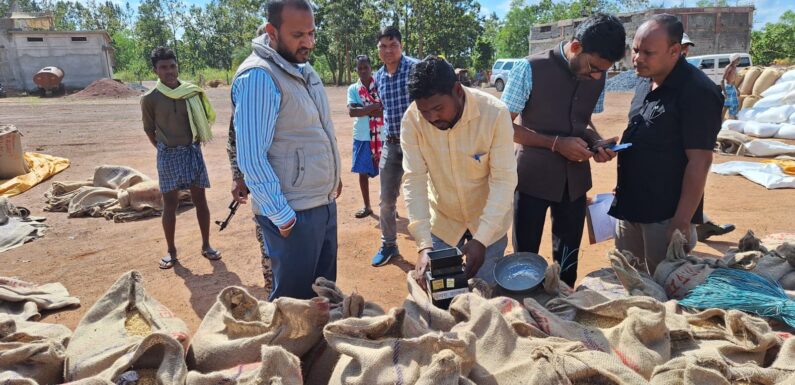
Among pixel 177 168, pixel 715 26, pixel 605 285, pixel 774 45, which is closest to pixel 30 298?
pixel 177 168

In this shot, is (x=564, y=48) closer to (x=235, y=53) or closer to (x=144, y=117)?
(x=144, y=117)

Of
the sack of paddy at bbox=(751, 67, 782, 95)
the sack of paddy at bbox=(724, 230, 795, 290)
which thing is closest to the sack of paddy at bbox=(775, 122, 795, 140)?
the sack of paddy at bbox=(751, 67, 782, 95)

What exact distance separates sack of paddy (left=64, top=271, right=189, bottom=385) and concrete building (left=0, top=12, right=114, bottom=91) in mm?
33312

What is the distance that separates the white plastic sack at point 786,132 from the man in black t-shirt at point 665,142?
8724 mm

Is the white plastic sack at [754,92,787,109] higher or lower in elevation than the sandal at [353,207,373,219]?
higher

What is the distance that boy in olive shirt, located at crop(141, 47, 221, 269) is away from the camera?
4.31 metres

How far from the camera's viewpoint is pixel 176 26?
154 ft

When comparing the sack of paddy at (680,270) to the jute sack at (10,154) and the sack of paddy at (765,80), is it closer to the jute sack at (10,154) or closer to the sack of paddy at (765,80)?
the jute sack at (10,154)

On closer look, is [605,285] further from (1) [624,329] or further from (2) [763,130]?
(2) [763,130]

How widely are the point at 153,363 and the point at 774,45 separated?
40.1 metres

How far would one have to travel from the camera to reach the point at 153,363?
159cm

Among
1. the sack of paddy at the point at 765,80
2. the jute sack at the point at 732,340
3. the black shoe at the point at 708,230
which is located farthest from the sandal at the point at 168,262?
the sack of paddy at the point at 765,80

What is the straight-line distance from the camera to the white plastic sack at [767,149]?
7.98 metres

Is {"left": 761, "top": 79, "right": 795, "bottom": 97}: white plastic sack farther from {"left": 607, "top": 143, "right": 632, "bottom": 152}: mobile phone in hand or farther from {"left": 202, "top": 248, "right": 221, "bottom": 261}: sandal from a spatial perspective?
{"left": 202, "top": 248, "right": 221, "bottom": 261}: sandal
